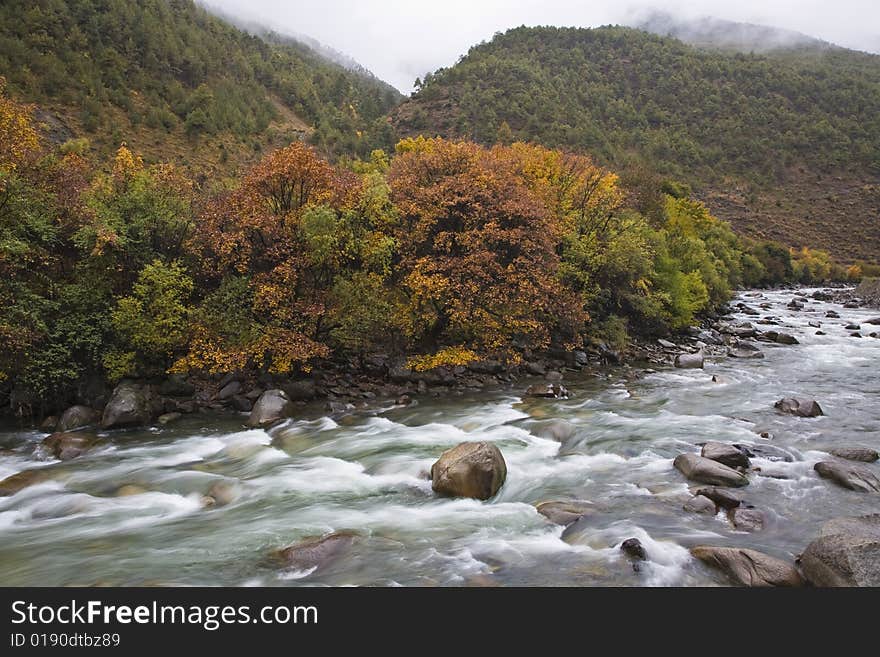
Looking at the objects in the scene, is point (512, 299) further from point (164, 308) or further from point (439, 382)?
point (164, 308)

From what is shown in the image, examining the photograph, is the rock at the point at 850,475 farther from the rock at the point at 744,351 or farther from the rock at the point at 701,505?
the rock at the point at 744,351

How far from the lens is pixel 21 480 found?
13.3m

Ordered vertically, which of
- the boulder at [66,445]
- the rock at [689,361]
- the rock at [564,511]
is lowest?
the boulder at [66,445]

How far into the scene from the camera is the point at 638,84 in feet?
524

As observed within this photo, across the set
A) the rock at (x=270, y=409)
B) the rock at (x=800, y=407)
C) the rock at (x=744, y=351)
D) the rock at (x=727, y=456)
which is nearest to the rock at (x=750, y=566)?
the rock at (x=727, y=456)

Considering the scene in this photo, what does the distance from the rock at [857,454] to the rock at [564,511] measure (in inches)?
295

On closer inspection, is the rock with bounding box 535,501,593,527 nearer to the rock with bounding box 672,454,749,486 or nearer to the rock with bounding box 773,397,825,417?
the rock with bounding box 672,454,749,486

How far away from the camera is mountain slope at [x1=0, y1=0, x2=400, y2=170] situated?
6862cm

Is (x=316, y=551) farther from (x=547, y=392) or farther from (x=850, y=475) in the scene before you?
(x=547, y=392)

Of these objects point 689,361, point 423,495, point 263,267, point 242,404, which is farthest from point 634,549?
point 689,361

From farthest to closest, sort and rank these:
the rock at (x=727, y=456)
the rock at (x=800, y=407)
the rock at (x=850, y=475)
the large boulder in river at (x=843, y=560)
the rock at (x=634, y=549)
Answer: the rock at (x=800, y=407) < the rock at (x=727, y=456) < the rock at (x=850, y=475) < the rock at (x=634, y=549) < the large boulder in river at (x=843, y=560)

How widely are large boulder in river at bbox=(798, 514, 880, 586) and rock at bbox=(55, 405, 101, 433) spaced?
66.4 ft

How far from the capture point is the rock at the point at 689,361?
26984 mm

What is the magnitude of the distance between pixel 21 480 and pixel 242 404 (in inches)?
289
